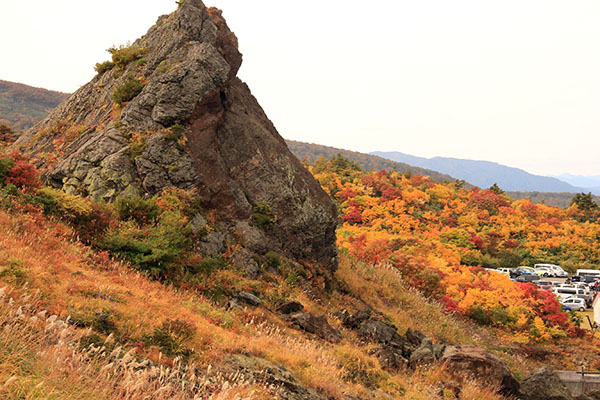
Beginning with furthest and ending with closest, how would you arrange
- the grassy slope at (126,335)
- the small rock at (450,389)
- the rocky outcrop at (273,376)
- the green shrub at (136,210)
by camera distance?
1. the green shrub at (136,210)
2. the small rock at (450,389)
3. the rocky outcrop at (273,376)
4. the grassy slope at (126,335)

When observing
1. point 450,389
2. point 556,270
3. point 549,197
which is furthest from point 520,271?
point 549,197

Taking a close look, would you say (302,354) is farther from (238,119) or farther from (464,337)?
(464,337)

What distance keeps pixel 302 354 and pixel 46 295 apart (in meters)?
4.45

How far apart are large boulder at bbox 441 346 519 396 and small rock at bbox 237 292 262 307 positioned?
5.58m

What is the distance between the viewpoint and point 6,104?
2562 inches

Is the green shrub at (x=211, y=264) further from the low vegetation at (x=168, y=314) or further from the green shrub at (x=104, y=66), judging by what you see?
the green shrub at (x=104, y=66)

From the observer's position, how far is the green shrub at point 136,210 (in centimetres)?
948

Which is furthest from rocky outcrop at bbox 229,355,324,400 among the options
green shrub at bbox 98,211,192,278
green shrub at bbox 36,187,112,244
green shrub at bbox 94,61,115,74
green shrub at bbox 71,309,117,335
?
green shrub at bbox 94,61,115,74

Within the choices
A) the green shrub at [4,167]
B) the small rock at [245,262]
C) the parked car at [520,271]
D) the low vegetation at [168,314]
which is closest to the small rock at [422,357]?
the low vegetation at [168,314]

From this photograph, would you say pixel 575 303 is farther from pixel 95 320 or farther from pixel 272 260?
pixel 95 320

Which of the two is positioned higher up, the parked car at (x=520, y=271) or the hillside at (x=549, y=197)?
the hillside at (x=549, y=197)

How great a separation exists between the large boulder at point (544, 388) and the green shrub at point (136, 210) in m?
12.1

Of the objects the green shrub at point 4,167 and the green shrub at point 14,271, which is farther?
the green shrub at point 4,167

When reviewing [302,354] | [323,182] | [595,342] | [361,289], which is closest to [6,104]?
[323,182]
